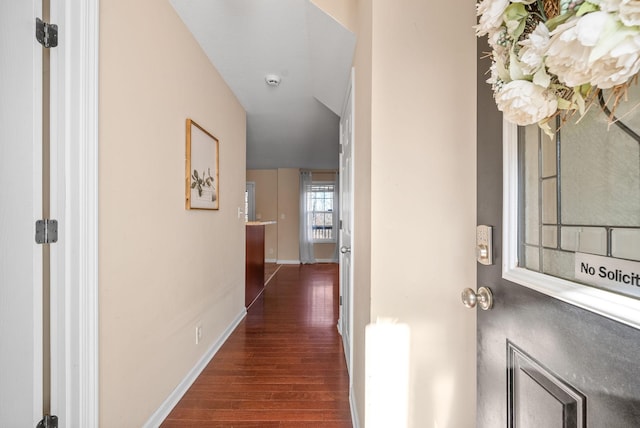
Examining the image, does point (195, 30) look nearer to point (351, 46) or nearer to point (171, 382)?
point (351, 46)

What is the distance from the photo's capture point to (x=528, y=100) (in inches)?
18.4

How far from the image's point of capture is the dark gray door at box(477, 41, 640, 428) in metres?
0.42

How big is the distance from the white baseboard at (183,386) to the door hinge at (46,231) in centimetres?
104

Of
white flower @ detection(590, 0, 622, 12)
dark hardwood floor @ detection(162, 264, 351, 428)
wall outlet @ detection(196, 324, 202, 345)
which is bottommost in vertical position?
dark hardwood floor @ detection(162, 264, 351, 428)

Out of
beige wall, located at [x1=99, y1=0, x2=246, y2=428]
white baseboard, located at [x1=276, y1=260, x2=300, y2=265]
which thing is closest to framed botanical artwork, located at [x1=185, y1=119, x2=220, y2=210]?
beige wall, located at [x1=99, y1=0, x2=246, y2=428]

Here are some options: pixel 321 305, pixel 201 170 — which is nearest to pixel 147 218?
pixel 201 170

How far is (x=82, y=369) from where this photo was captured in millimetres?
1038

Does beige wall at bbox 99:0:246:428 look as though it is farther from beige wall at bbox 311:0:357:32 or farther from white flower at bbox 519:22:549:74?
white flower at bbox 519:22:549:74

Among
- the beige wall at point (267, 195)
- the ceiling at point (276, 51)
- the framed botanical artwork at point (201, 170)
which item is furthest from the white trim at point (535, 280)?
the beige wall at point (267, 195)

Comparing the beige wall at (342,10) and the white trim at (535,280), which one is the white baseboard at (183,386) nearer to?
the white trim at (535,280)

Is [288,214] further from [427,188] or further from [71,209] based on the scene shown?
[427,188]

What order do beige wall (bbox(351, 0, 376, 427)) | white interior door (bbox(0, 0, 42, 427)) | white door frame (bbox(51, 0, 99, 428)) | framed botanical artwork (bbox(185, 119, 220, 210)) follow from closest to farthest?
white interior door (bbox(0, 0, 42, 427))
white door frame (bbox(51, 0, 99, 428))
beige wall (bbox(351, 0, 376, 427))
framed botanical artwork (bbox(185, 119, 220, 210))

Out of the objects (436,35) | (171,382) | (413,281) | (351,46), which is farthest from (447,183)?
(171,382)

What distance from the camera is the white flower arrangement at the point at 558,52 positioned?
344 mm
